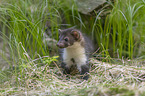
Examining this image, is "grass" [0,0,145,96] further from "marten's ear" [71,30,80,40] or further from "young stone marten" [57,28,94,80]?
"marten's ear" [71,30,80,40]

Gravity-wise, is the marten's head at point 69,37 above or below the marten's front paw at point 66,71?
above

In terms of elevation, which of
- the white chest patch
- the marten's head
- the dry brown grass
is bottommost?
the dry brown grass

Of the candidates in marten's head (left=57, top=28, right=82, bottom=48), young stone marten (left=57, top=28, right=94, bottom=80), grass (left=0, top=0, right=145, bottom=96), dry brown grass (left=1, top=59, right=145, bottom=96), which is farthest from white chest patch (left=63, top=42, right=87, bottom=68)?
dry brown grass (left=1, top=59, right=145, bottom=96)

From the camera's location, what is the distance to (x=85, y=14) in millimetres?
5035

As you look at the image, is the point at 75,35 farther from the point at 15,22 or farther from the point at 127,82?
the point at 127,82

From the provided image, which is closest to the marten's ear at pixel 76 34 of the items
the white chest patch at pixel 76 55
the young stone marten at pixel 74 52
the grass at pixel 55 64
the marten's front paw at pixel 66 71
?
the young stone marten at pixel 74 52

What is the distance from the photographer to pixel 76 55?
158 inches

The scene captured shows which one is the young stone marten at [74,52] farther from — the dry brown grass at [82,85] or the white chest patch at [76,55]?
the dry brown grass at [82,85]

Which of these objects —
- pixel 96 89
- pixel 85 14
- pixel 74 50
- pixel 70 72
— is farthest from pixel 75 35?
pixel 96 89

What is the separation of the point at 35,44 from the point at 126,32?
255 centimetres

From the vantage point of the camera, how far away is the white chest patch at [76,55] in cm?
402

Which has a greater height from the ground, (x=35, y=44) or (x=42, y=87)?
(x=35, y=44)

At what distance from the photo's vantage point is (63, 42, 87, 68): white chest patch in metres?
4.02

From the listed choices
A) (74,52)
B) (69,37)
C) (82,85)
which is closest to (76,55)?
(74,52)
